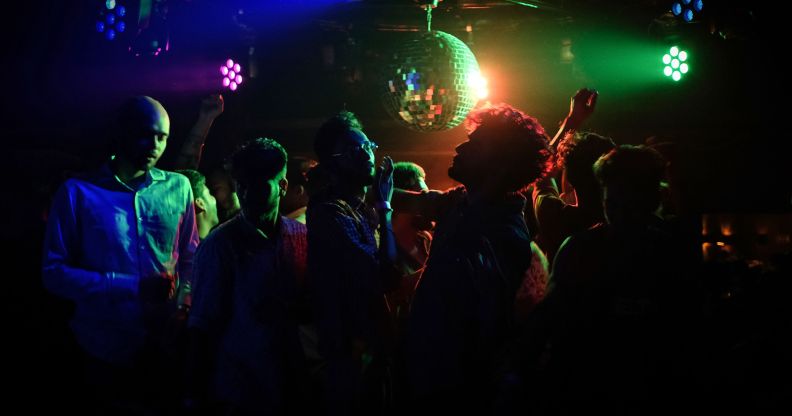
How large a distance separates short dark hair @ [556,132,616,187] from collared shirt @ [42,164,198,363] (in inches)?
84.9

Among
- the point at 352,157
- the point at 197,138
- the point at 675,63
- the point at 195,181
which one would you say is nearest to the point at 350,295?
the point at 352,157

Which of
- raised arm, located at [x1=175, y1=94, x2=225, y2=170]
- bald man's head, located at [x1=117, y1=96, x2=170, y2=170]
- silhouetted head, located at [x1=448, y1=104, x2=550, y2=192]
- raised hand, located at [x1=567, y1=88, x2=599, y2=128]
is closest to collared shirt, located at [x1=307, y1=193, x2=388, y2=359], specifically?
silhouetted head, located at [x1=448, y1=104, x2=550, y2=192]

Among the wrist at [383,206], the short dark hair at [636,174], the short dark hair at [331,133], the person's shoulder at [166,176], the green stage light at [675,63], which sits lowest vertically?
the wrist at [383,206]

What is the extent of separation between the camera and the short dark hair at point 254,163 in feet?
9.32

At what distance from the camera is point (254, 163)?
9.31 feet

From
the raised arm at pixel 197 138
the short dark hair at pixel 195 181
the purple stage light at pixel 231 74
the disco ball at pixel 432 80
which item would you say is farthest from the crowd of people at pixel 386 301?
the purple stage light at pixel 231 74

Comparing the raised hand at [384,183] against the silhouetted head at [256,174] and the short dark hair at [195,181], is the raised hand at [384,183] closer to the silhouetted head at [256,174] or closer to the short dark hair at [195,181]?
the silhouetted head at [256,174]

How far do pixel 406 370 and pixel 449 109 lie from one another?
144cm

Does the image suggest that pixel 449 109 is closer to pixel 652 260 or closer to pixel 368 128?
pixel 652 260

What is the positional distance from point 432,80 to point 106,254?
6.09ft

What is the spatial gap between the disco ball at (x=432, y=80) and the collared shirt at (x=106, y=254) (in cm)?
140

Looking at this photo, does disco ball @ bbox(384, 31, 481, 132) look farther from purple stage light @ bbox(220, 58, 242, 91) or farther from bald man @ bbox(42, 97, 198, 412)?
purple stage light @ bbox(220, 58, 242, 91)

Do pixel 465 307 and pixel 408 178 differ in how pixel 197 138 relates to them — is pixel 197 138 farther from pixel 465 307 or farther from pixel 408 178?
pixel 465 307

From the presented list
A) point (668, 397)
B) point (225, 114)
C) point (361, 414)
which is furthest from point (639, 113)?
point (361, 414)
